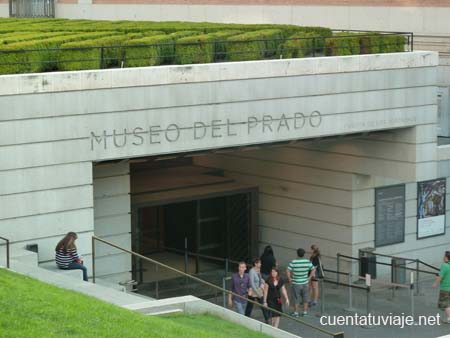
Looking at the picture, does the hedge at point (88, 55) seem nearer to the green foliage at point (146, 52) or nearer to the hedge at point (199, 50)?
the green foliage at point (146, 52)

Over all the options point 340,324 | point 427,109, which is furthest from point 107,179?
point 427,109

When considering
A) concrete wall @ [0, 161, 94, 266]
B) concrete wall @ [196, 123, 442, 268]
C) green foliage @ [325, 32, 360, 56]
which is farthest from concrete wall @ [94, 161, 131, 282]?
concrete wall @ [196, 123, 442, 268]

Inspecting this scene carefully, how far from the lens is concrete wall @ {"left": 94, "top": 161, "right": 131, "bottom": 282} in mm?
22656

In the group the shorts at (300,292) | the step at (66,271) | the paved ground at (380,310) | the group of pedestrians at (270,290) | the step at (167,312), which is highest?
the step at (66,271)

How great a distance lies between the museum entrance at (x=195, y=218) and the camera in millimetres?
27516

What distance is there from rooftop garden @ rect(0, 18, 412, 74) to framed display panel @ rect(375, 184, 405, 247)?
3.31 metres

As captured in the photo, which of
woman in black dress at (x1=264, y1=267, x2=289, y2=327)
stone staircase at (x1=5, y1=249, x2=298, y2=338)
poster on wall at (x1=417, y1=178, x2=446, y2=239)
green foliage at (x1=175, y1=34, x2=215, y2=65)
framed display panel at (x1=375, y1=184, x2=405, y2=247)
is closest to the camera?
stone staircase at (x1=5, y1=249, x2=298, y2=338)

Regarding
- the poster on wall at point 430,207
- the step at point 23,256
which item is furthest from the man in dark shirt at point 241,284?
the poster on wall at point 430,207

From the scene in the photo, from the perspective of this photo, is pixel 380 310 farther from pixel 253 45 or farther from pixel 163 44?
pixel 163 44

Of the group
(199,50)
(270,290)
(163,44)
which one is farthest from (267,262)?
(163,44)

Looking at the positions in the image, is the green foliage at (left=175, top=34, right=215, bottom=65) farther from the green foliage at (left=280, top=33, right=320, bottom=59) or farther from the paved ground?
the paved ground

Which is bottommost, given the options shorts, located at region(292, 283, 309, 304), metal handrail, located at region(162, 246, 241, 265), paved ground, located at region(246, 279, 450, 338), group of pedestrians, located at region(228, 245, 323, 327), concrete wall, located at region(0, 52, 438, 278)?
paved ground, located at region(246, 279, 450, 338)

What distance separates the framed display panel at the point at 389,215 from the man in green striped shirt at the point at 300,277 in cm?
520

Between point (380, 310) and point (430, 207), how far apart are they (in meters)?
5.19
